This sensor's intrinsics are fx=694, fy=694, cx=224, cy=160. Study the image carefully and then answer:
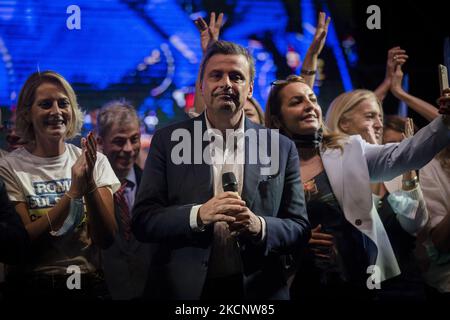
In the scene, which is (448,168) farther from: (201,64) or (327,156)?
(201,64)

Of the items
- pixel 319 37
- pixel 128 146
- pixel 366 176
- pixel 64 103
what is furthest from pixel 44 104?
pixel 366 176

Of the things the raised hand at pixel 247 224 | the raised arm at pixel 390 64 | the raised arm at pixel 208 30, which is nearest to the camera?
the raised hand at pixel 247 224

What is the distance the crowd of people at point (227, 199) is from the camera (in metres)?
3.40

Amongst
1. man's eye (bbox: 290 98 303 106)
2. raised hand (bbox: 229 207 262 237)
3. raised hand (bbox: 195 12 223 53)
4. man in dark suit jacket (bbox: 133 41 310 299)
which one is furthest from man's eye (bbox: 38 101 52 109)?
man's eye (bbox: 290 98 303 106)

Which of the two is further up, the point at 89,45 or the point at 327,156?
the point at 89,45

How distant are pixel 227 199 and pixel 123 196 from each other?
61cm

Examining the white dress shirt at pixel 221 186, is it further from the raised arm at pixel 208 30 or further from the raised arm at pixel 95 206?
the raised arm at pixel 95 206

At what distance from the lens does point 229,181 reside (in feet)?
10.3

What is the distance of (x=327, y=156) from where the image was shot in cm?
366

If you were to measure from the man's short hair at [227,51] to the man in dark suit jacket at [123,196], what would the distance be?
0.46 meters

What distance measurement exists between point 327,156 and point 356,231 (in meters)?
0.42

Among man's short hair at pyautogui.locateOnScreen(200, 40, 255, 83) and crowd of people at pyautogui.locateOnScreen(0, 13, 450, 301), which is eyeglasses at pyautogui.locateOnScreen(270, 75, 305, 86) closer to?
crowd of people at pyautogui.locateOnScreen(0, 13, 450, 301)

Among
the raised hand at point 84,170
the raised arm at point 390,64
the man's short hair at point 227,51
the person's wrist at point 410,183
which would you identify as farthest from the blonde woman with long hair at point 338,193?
the raised hand at point 84,170
